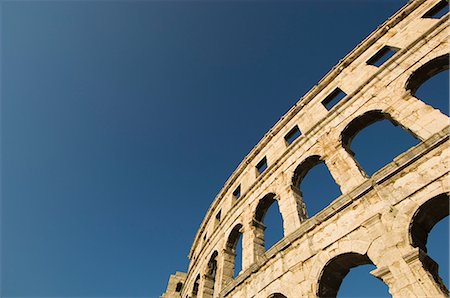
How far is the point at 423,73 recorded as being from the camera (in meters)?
9.76

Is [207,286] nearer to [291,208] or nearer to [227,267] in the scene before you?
[227,267]

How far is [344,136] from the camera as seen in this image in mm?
10805

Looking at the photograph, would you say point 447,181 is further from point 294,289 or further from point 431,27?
point 431,27

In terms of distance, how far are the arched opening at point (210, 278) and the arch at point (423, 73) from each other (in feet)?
38.9

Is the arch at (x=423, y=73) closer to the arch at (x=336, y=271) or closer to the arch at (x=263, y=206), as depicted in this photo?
the arch at (x=336, y=271)

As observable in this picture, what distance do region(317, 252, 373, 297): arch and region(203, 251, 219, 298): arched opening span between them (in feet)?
27.3

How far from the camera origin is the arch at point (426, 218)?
6.46 meters

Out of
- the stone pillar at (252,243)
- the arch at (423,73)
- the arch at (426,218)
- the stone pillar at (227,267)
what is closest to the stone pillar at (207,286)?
the stone pillar at (227,267)

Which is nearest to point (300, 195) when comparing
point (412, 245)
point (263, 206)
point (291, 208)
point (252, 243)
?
point (291, 208)

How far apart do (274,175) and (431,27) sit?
8.20 metres

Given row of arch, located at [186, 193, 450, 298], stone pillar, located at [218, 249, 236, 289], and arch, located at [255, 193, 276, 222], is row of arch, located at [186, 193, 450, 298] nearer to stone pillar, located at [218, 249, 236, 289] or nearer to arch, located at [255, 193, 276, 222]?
stone pillar, located at [218, 249, 236, 289]

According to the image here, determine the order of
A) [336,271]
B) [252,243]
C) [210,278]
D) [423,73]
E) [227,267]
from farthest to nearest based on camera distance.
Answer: [210,278] → [227,267] → [252,243] → [423,73] → [336,271]

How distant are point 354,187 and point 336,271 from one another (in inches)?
97.4

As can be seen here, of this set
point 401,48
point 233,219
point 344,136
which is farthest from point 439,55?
point 233,219
